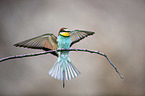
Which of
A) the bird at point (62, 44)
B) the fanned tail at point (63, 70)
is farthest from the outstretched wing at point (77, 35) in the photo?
the fanned tail at point (63, 70)

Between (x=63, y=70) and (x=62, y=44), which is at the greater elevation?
(x=62, y=44)

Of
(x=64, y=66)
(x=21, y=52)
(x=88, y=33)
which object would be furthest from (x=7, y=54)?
(x=88, y=33)

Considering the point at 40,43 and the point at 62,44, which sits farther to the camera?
the point at 62,44

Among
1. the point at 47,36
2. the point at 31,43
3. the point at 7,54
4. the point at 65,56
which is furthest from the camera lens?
the point at 7,54

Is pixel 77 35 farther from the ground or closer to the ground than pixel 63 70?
farther from the ground

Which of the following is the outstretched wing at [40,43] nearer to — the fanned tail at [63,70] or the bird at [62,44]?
the bird at [62,44]

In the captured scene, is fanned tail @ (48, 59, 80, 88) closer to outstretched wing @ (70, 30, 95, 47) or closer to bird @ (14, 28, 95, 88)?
bird @ (14, 28, 95, 88)

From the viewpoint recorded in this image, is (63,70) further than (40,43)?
Yes

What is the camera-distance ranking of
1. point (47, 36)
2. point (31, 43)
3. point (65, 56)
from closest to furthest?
point (31, 43)
point (47, 36)
point (65, 56)

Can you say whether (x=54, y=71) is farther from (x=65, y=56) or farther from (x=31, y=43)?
(x=31, y=43)

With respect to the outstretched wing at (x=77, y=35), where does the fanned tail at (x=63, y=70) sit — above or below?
below

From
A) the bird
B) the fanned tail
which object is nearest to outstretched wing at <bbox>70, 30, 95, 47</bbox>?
the bird
